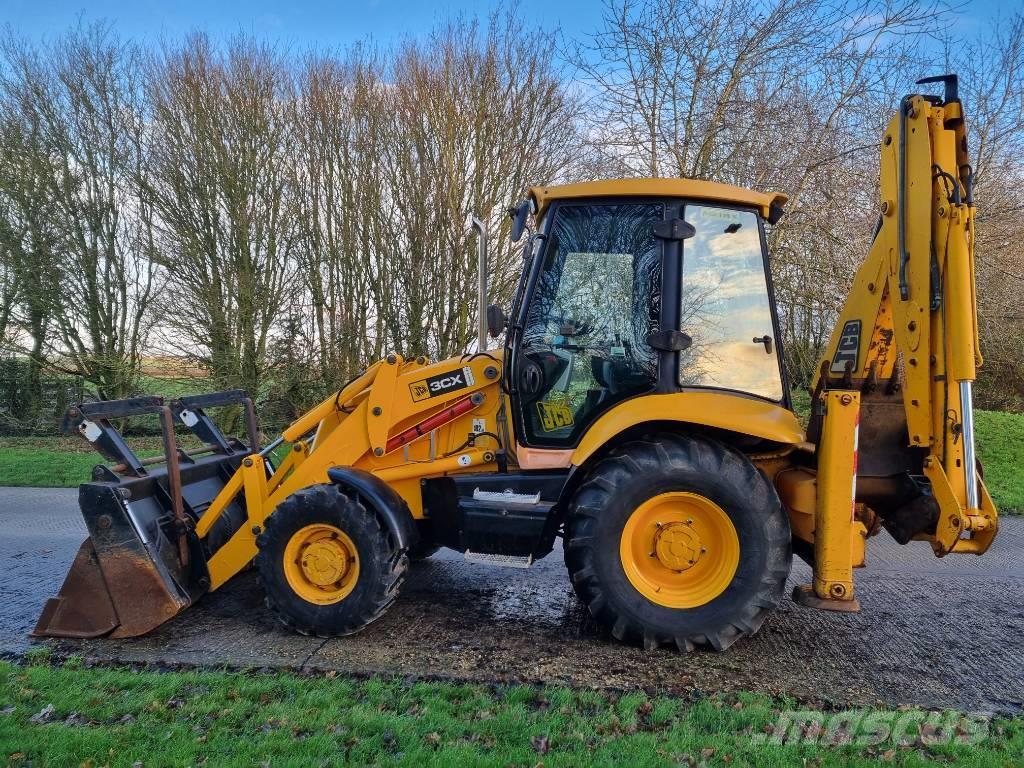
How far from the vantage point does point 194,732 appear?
9.63 feet

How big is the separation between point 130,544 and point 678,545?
9.77 ft

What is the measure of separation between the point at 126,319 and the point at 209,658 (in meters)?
11.2

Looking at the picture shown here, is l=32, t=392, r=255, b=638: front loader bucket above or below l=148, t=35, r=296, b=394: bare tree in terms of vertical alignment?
below

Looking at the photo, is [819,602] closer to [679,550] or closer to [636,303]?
[679,550]

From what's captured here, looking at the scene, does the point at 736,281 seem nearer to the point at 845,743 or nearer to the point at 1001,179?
the point at 845,743

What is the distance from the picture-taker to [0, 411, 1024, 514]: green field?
866 centimetres

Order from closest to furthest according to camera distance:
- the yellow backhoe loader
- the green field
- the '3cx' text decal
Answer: the yellow backhoe loader → the '3cx' text decal → the green field

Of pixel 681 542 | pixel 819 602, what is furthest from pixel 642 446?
pixel 819 602

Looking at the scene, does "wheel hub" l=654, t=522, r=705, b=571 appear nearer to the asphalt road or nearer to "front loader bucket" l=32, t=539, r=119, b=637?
the asphalt road

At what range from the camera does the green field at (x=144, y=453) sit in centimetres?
866

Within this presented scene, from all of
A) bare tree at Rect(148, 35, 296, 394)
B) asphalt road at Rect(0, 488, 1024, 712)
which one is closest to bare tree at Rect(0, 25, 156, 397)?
bare tree at Rect(148, 35, 296, 394)

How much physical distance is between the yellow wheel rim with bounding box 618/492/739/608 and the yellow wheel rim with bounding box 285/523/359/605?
5.04 ft

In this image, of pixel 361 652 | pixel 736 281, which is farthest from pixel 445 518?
pixel 736 281

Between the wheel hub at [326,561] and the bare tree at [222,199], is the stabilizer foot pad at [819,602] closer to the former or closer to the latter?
the wheel hub at [326,561]
